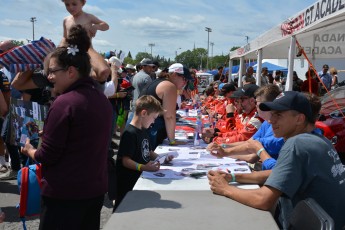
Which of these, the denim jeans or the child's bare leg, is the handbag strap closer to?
the child's bare leg

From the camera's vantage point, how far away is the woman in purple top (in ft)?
6.29

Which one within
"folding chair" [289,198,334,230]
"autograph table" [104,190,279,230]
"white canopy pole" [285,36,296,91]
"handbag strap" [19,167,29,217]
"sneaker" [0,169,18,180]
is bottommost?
"sneaker" [0,169,18,180]

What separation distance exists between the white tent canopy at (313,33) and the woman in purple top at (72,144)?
8.42ft

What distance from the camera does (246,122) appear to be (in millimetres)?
4016

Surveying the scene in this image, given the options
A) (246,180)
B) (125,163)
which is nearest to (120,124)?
(125,163)

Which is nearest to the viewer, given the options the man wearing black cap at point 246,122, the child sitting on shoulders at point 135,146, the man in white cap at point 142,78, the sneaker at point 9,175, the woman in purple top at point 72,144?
the woman in purple top at point 72,144

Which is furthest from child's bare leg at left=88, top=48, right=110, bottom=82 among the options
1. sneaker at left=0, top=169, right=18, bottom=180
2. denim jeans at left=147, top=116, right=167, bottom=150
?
sneaker at left=0, top=169, right=18, bottom=180

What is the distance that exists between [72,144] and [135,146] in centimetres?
94

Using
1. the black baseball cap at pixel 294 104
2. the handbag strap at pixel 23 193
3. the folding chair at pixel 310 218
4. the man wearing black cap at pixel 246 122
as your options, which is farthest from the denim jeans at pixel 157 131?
the folding chair at pixel 310 218

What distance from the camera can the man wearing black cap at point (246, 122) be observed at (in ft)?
12.3

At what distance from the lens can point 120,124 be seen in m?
8.45

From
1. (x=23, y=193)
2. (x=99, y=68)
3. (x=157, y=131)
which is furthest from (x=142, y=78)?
(x=23, y=193)

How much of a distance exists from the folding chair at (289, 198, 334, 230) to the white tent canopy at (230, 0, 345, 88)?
2.41 meters

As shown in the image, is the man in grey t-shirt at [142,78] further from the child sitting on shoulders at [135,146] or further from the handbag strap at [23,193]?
the handbag strap at [23,193]
